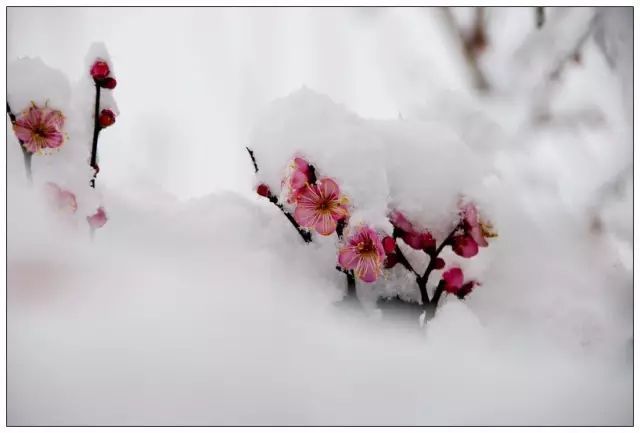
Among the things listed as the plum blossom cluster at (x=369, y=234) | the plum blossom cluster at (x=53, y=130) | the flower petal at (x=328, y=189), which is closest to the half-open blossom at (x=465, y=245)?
the plum blossom cluster at (x=369, y=234)

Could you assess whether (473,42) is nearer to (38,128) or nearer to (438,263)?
(438,263)

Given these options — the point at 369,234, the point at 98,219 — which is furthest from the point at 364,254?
the point at 98,219

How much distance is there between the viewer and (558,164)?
0.57m

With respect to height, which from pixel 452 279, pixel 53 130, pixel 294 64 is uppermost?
pixel 294 64

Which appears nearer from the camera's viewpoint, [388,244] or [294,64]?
[388,244]

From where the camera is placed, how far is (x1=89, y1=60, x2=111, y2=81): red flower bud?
460 millimetres

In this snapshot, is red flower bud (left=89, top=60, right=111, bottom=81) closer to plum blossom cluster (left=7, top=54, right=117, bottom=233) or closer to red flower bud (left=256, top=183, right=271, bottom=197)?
plum blossom cluster (left=7, top=54, right=117, bottom=233)

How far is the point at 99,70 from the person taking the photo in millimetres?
460

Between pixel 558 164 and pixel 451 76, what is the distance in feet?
0.49

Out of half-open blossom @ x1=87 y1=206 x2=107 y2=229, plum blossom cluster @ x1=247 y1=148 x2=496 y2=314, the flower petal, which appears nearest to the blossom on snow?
plum blossom cluster @ x1=247 y1=148 x2=496 y2=314

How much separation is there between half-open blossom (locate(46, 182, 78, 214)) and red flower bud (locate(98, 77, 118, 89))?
0.32 ft

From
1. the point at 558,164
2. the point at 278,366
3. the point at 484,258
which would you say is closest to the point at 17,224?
the point at 278,366

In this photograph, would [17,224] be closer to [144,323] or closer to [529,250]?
[144,323]

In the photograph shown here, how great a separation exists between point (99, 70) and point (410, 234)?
30 centimetres
